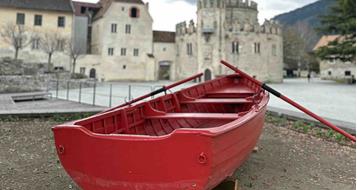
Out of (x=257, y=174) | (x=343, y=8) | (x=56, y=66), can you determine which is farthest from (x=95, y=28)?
(x=257, y=174)

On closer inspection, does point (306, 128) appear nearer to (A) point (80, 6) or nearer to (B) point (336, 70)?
(A) point (80, 6)

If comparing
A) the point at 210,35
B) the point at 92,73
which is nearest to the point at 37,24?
the point at 92,73

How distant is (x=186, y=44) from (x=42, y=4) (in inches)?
785

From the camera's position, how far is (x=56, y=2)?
40.1m

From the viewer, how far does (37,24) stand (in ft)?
127

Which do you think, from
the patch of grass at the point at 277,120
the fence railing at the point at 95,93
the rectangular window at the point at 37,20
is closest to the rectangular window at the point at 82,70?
the rectangular window at the point at 37,20

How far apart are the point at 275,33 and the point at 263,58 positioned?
4.63 meters

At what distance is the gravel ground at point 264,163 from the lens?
4.64 m

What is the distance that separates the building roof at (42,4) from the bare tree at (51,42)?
3.23 metres

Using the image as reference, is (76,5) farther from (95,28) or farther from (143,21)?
(143,21)

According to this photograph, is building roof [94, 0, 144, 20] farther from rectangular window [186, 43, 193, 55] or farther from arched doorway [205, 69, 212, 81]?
arched doorway [205, 69, 212, 81]

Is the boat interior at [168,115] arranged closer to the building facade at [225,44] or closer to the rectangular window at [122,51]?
the building facade at [225,44]

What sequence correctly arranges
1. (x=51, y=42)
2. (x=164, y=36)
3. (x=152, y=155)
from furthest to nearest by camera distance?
(x=164, y=36) < (x=51, y=42) < (x=152, y=155)

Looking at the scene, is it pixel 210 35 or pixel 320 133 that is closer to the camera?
pixel 320 133
